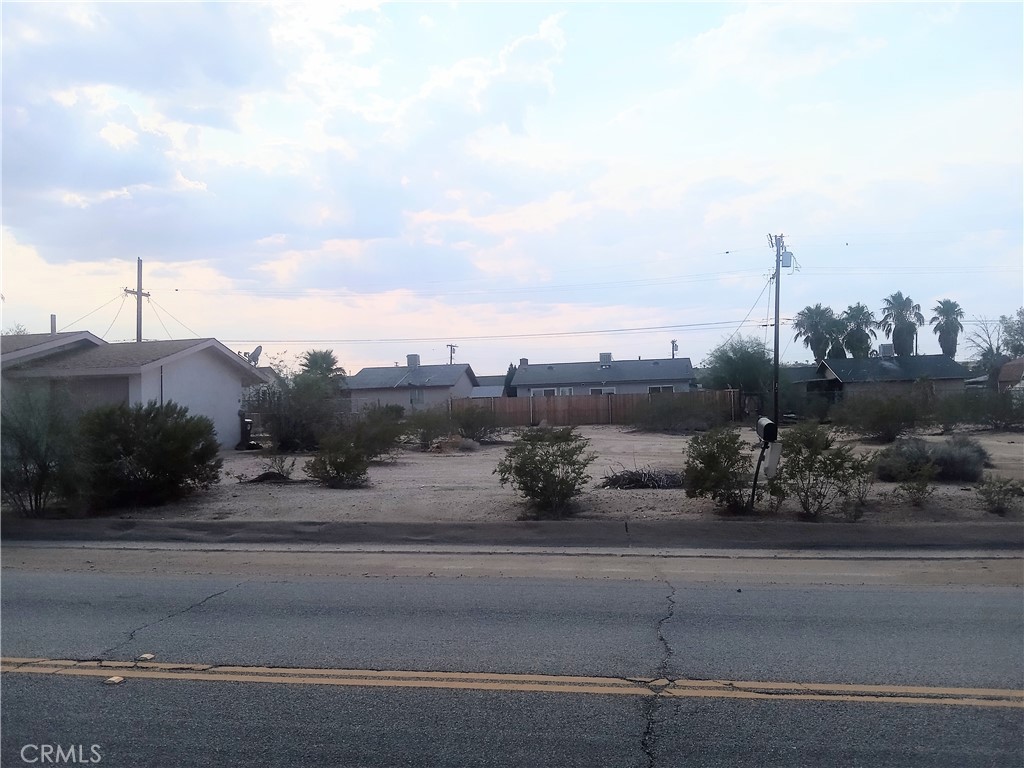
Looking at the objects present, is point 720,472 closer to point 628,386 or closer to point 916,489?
point 916,489

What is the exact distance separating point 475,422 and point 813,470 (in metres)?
21.8

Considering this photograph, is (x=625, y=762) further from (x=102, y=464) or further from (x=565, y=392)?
(x=565, y=392)

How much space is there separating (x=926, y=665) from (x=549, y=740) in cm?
303

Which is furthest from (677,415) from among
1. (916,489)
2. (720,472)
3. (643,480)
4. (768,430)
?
(768,430)

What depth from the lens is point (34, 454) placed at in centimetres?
1328

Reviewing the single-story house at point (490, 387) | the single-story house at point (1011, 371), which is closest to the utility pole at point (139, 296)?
the single-story house at point (490, 387)

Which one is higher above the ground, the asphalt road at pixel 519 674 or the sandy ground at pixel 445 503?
the sandy ground at pixel 445 503

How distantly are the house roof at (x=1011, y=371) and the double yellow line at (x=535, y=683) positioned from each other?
5524cm

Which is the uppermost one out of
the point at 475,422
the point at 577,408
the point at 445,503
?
the point at 577,408

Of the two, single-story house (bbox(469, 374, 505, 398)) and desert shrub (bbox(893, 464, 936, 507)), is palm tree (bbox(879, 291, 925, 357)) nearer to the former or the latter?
single-story house (bbox(469, 374, 505, 398))

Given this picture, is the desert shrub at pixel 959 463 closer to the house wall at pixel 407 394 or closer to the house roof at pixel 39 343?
the house roof at pixel 39 343

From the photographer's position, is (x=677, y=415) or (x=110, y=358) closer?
(x=110, y=358)

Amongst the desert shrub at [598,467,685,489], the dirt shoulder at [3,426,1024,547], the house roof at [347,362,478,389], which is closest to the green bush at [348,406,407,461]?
the dirt shoulder at [3,426,1024,547]

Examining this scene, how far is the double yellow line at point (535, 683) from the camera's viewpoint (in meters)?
5.62
